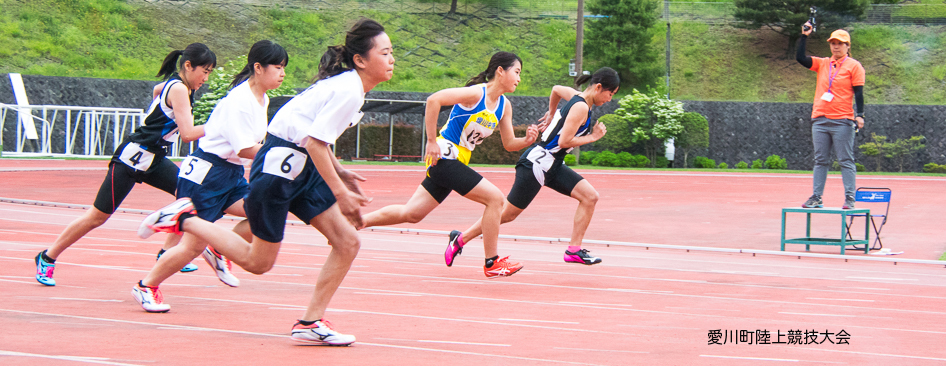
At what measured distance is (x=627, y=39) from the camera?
1684 inches

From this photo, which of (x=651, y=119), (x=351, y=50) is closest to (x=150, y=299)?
(x=351, y=50)

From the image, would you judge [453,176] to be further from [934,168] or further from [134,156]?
[934,168]

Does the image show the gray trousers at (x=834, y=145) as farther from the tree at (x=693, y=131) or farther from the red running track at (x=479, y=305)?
the tree at (x=693, y=131)

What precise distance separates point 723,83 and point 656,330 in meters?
42.8

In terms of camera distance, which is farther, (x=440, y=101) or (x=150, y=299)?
(x=440, y=101)

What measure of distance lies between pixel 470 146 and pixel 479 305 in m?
1.67

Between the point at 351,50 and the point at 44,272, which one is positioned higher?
the point at 351,50

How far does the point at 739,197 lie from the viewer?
702 inches

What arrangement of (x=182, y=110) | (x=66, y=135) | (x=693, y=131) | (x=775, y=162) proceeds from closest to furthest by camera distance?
(x=182, y=110)
(x=66, y=135)
(x=693, y=131)
(x=775, y=162)

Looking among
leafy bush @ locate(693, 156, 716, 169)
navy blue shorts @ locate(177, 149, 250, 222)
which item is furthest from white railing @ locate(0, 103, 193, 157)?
navy blue shorts @ locate(177, 149, 250, 222)

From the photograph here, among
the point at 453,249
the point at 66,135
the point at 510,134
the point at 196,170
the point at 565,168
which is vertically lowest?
the point at 66,135

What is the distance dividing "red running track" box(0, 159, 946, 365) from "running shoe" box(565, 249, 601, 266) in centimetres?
12

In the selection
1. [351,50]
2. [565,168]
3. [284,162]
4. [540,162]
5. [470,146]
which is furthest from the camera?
[565,168]

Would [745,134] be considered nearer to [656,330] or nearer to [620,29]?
[620,29]
